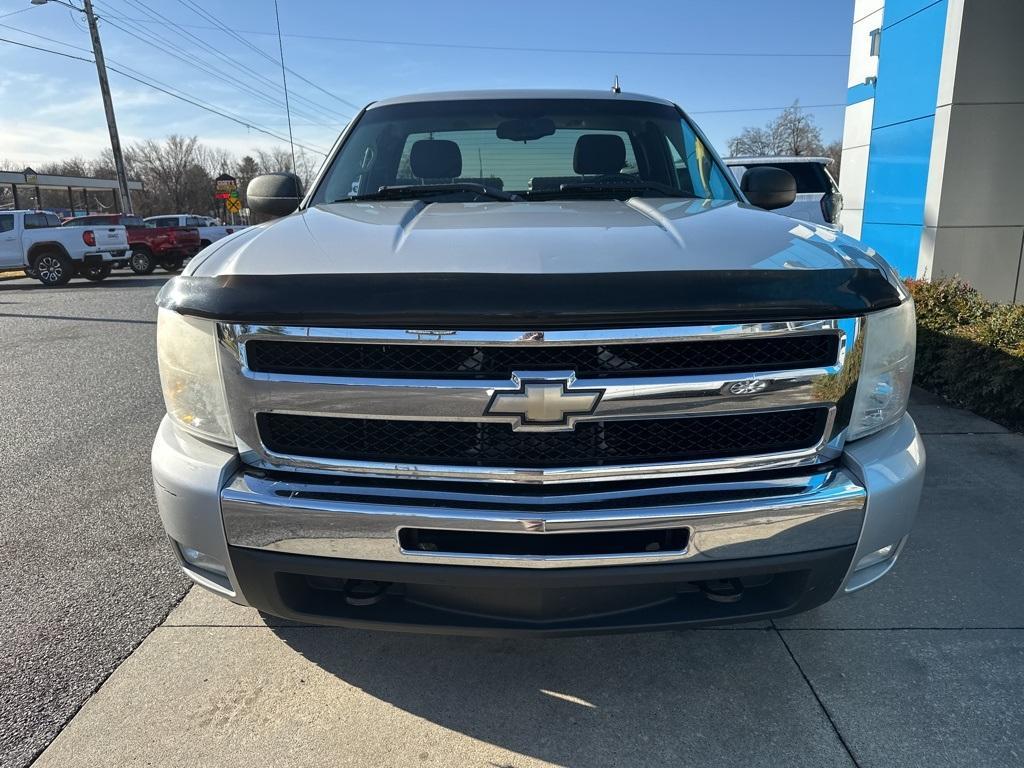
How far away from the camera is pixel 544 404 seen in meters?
1.77

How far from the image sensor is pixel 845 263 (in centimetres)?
196

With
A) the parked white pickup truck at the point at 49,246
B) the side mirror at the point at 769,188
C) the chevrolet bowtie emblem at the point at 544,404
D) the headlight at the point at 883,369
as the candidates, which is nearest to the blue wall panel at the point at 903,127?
the side mirror at the point at 769,188

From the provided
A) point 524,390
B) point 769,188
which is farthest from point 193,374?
point 769,188

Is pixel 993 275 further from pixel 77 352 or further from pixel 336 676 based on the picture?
pixel 77 352

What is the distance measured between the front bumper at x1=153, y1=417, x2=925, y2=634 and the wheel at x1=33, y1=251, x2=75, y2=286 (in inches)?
752

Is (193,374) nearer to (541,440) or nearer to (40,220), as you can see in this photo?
(541,440)

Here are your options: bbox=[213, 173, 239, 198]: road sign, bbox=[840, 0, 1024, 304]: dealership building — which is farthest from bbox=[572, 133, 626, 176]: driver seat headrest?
bbox=[213, 173, 239, 198]: road sign

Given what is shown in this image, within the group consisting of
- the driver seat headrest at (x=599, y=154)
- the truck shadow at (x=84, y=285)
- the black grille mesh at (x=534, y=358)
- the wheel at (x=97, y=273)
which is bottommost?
the truck shadow at (x=84, y=285)

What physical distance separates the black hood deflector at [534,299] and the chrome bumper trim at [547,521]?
1.47 ft

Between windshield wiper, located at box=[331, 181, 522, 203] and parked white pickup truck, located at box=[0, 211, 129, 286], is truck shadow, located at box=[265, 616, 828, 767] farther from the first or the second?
parked white pickup truck, located at box=[0, 211, 129, 286]

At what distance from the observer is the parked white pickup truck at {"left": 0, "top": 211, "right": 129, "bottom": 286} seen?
17703 millimetres

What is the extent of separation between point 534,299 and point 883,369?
1.00 metres

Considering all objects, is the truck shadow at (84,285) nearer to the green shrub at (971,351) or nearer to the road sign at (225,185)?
the road sign at (225,185)

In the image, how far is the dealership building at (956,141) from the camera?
748 cm
